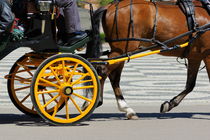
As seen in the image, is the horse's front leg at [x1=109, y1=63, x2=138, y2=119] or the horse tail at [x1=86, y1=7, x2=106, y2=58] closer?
the horse tail at [x1=86, y1=7, x2=106, y2=58]

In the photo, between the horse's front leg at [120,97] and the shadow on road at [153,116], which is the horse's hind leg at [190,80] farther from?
the horse's front leg at [120,97]

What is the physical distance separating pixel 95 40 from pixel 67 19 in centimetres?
58

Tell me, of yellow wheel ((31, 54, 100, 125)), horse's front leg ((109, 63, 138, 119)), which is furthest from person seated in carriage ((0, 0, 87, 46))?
horse's front leg ((109, 63, 138, 119))

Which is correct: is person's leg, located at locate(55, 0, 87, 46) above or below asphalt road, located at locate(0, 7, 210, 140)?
above

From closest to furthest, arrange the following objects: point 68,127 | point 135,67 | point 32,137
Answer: point 32,137 → point 68,127 → point 135,67

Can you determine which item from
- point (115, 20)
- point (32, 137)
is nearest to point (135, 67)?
point (115, 20)

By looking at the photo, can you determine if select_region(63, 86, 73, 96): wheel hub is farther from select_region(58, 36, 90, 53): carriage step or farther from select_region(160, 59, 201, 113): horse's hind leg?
select_region(160, 59, 201, 113): horse's hind leg

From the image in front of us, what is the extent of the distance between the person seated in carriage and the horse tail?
0.74ft

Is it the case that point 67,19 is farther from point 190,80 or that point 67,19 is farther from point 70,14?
point 190,80

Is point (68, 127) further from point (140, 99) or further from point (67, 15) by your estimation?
point (140, 99)

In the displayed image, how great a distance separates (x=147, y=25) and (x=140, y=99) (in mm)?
2377

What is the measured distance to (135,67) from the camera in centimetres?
1583

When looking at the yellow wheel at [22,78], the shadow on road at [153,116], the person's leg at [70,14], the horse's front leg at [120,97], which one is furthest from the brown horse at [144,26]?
the yellow wheel at [22,78]

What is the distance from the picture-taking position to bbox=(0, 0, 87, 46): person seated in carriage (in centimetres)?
711
